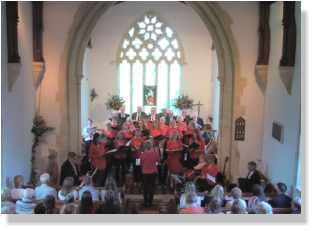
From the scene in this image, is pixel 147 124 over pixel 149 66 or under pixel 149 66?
under

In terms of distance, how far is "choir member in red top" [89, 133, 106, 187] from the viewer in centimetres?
649

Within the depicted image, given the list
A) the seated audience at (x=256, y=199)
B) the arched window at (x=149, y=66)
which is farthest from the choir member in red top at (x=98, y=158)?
the arched window at (x=149, y=66)

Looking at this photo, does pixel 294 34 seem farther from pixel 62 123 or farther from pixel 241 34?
pixel 62 123

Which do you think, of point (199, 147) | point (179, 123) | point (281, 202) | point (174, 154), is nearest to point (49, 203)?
Answer: point (281, 202)

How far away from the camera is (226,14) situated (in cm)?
714

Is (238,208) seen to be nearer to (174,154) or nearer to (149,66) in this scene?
(174,154)

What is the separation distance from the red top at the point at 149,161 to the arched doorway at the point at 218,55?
6.52 feet

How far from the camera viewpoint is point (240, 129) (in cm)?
736

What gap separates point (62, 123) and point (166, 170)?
2214 mm

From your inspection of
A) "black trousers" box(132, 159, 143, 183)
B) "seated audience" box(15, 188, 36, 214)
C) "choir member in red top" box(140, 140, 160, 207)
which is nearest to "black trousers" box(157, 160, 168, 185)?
"black trousers" box(132, 159, 143, 183)

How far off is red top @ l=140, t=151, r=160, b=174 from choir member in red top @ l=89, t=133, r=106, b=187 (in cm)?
85

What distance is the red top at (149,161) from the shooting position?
6008 mm

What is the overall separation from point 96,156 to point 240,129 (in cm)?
280
